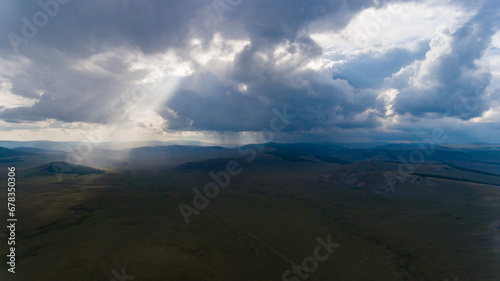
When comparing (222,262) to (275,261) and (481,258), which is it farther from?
(481,258)

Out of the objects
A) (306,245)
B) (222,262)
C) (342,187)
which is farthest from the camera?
(342,187)

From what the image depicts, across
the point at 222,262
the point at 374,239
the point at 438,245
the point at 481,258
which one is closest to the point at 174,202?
the point at 222,262

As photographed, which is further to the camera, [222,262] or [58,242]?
[58,242]

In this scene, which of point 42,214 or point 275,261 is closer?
point 275,261

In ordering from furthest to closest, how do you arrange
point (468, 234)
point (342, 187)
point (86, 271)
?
point (342, 187), point (468, 234), point (86, 271)

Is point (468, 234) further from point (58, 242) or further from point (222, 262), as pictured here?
point (58, 242)

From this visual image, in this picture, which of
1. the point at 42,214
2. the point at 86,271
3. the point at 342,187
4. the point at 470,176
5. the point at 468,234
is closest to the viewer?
the point at 86,271

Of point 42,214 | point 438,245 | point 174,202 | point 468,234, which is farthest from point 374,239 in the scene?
point 42,214

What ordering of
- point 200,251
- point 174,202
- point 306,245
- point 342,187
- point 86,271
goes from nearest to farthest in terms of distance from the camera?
point 86,271 → point 200,251 → point 306,245 → point 174,202 → point 342,187
